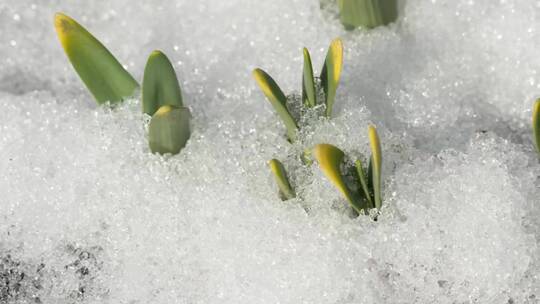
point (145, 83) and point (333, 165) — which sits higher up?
point (145, 83)

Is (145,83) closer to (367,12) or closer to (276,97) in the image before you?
(276,97)

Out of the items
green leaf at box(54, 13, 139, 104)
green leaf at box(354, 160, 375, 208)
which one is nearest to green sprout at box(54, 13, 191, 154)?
green leaf at box(54, 13, 139, 104)

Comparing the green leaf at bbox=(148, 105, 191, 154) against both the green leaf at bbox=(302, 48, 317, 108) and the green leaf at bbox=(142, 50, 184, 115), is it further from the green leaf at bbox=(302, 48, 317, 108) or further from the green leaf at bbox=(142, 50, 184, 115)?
the green leaf at bbox=(302, 48, 317, 108)

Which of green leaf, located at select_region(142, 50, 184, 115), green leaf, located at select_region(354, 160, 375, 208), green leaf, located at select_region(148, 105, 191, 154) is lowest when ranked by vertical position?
green leaf, located at select_region(354, 160, 375, 208)

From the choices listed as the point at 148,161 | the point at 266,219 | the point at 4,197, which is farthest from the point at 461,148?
the point at 4,197

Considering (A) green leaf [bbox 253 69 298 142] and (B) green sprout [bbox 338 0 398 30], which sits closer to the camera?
(A) green leaf [bbox 253 69 298 142]

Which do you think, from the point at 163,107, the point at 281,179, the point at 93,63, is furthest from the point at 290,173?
the point at 93,63
